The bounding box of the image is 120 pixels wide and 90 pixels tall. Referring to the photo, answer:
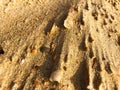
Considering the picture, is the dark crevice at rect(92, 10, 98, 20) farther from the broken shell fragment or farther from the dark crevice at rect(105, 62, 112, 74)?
the broken shell fragment

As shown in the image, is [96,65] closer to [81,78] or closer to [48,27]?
[81,78]

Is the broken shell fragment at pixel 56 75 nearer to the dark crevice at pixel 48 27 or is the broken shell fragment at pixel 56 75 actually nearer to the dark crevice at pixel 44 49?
the dark crevice at pixel 44 49

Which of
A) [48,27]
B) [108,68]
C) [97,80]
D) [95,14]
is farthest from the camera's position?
[95,14]

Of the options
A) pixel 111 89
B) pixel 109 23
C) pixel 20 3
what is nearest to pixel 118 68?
pixel 111 89

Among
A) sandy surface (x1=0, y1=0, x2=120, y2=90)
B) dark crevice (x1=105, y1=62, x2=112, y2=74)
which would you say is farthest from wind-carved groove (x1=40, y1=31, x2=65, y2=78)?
dark crevice (x1=105, y1=62, x2=112, y2=74)

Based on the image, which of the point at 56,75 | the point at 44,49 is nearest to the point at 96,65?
the point at 56,75

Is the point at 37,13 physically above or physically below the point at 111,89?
above

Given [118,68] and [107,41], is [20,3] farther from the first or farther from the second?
[118,68]

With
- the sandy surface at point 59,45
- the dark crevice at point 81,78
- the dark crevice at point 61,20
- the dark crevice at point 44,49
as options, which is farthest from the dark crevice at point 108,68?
the dark crevice at point 61,20

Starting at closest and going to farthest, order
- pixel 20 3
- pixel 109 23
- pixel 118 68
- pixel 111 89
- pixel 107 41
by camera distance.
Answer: pixel 111 89 → pixel 118 68 → pixel 107 41 → pixel 109 23 → pixel 20 3
